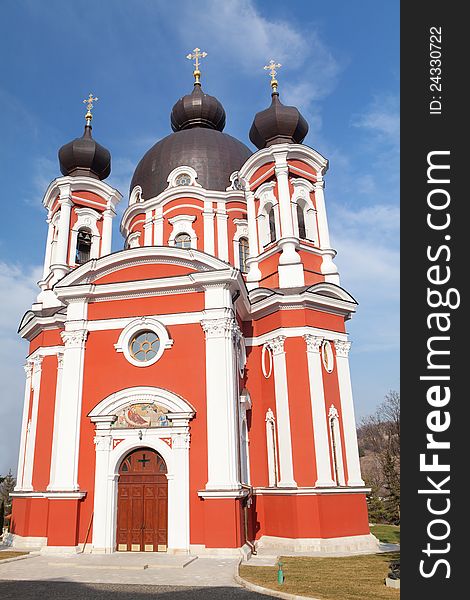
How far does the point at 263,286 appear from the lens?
1914 centimetres

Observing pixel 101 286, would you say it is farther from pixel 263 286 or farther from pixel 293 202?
pixel 293 202

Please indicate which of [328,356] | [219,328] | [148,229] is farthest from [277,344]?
[148,229]

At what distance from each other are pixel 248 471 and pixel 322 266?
7749 mm

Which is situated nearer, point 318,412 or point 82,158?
Result: point 318,412

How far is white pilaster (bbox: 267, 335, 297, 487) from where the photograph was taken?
15500 millimetres

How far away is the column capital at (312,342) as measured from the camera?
16578 mm

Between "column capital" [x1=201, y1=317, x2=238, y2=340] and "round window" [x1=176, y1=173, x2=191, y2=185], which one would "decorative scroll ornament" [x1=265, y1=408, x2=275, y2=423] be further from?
"round window" [x1=176, y1=173, x2=191, y2=185]

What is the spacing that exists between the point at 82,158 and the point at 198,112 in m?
6.97

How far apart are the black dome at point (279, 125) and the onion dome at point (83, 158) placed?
6.69 m

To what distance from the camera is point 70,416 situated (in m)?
14.6

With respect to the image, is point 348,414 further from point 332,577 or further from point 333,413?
point 332,577

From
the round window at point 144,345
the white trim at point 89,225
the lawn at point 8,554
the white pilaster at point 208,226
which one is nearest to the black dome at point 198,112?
the white pilaster at point 208,226

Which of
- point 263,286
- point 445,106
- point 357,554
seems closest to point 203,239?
point 263,286

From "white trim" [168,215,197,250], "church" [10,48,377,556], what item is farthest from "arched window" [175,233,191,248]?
"church" [10,48,377,556]
